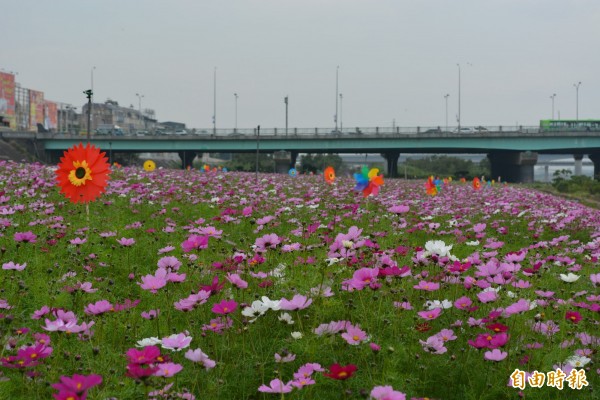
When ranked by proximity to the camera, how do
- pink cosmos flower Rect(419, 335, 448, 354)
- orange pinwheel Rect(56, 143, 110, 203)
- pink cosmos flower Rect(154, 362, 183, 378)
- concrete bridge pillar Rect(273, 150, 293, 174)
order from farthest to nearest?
concrete bridge pillar Rect(273, 150, 293, 174)
orange pinwheel Rect(56, 143, 110, 203)
pink cosmos flower Rect(419, 335, 448, 354)
pink cosmos flower Rect(154, 362, 183, 378)

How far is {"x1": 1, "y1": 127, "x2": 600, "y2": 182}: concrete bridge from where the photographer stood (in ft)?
171

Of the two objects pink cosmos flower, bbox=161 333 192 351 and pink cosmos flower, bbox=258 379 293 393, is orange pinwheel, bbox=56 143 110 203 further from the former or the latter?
pink cosmos flower, bbox=258 379 293 393

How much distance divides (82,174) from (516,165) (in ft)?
170

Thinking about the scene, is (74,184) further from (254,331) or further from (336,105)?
(336,105)

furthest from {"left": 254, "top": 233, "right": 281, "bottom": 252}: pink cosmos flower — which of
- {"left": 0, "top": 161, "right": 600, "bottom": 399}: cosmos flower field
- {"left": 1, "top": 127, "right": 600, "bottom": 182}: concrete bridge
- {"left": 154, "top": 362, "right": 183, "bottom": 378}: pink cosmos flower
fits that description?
{"left": 1, "top": 127, "right": 600, "bottom": 182}: concrete bridge

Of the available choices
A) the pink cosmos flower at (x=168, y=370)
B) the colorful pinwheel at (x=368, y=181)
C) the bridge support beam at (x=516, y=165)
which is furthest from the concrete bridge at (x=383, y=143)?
the pink cosmos flower at (x=168, y=370)

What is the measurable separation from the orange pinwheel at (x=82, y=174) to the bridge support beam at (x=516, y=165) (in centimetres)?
5023

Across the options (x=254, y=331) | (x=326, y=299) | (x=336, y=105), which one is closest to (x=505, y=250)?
(x=326, y=299)

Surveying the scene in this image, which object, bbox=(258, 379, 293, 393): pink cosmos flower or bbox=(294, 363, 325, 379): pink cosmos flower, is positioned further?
bbox=(294, 363, 325, 379): pink cosmos flower

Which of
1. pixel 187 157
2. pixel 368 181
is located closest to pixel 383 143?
pixel 187 157

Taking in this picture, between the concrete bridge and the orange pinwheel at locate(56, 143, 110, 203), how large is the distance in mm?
43645

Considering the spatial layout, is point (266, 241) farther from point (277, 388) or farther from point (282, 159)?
point (282, 159)

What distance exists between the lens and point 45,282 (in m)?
3.95

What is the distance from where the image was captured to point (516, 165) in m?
52.8
